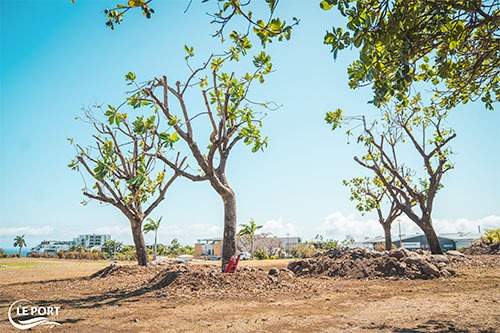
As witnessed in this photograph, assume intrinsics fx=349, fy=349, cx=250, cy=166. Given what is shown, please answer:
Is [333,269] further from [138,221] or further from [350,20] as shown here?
[350,20]

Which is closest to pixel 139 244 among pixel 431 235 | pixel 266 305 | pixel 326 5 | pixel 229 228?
pixel 229 228

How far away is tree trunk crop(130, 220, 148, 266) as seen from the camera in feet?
54.5

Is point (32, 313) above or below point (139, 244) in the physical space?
below

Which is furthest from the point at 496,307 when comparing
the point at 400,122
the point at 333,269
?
the point at 400,122

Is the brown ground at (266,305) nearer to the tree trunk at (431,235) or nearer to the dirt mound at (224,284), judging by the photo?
the dirt mound at (224,284)

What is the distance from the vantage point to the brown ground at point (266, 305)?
196 inches

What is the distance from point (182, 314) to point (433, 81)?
637 cm

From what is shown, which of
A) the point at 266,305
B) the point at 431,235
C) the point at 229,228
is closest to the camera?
the point at 266,305

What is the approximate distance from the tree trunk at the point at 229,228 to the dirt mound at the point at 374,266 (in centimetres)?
427

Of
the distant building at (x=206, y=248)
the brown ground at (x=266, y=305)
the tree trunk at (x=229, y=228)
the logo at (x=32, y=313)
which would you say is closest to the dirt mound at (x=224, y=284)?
the brown ground at (x=266, y=305)

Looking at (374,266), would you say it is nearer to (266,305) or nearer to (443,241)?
(266,305)

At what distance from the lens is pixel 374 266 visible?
1217 cm

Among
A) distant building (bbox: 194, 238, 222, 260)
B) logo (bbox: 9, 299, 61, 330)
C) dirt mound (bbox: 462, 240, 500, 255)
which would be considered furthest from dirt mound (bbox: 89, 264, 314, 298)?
distant building (bbox: 194, 238, 222, 260)

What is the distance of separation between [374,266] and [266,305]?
6.74 m
